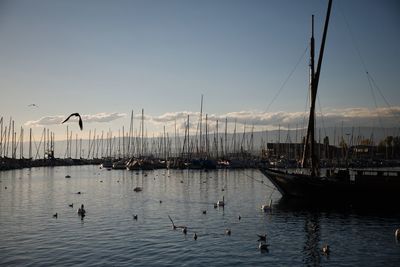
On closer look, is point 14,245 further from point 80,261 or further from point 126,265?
point 126,265

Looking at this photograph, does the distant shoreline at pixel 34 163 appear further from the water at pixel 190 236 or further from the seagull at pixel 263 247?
the seagull at pixel 263 247

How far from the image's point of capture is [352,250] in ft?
84.9

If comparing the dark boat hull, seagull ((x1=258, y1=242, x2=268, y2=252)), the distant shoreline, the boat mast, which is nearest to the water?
seagull ((x1=258, y1=242, x2=268, y2=252))

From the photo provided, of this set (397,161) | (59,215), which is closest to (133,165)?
(59,215)

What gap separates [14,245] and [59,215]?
42.3ft

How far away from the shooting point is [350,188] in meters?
43.3

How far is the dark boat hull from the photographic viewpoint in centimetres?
4209

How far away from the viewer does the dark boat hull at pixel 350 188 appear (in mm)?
42094

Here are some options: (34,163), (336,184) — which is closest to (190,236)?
(336,184)

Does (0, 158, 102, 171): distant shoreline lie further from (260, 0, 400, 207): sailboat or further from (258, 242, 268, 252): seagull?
(258, 242, 268, 252): seagull

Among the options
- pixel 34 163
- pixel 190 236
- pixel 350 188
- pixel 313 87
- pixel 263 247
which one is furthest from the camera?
pixel 34 163

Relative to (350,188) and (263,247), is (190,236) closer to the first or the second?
(263,247)

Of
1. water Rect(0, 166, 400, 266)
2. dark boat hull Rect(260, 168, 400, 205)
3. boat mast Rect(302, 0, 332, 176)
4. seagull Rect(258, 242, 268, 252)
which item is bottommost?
water Rect(0, 166, 400, 266)

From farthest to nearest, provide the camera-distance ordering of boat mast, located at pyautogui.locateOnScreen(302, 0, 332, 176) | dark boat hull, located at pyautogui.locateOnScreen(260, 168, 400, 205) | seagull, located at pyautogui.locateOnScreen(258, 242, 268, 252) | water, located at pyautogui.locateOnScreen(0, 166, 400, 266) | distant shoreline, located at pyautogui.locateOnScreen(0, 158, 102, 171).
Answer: distant shoreline, located at pyautogui.locateOnScreen(0, 158, 102, 171), boat mast, located at pyautogui.locateOnScreen(302, 0, 332, 176), dark boat hull, located at pyautogui.locateOnScreen(260, 168, 400, 205), seagull, located at pyautogui.locateOnScreen(258, 242, 268, 252), water, located at pyautogui.locateOnScreen(0, 166, 400, 266)
